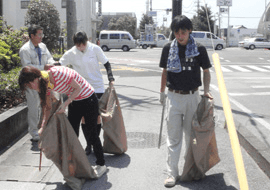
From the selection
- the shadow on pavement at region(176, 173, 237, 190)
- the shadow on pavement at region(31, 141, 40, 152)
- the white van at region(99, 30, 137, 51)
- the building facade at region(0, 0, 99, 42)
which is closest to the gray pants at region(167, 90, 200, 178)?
the shadow on pavement at region(176, 173, 237, 190)

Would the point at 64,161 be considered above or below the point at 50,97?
below

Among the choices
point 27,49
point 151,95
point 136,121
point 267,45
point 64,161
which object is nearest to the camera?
point 64,161

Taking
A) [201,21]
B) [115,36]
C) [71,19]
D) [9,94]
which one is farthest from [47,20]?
[201,21]

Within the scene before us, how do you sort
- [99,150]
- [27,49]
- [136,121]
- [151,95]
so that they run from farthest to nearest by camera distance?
1. [151,95]
2. [136,121]
3. [27,49]
4. [99,150]

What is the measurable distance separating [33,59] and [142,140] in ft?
7.09

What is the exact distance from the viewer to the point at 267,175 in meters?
4.49

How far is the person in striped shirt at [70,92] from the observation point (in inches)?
144

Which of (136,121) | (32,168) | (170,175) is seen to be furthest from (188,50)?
(136,121)

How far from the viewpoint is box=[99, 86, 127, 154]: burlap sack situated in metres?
4.88

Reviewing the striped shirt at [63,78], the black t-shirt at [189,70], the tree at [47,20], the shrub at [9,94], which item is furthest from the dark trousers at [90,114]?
the tree at [47,20]

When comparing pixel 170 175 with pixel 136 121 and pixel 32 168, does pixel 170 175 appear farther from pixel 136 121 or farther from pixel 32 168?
pixel 136 121

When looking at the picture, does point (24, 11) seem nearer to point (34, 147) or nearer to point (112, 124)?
point (34, 147)

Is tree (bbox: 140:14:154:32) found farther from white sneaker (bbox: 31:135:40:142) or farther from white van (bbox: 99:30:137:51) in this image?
white sneaker (bbox: 31:135:40:142)

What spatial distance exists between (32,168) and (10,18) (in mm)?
27087
